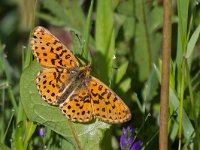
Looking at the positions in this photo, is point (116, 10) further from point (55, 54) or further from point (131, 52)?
point (55, 54)

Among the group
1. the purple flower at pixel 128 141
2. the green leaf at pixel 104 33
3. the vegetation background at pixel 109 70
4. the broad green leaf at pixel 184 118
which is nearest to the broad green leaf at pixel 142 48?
the vegetation background at pixel 109 70

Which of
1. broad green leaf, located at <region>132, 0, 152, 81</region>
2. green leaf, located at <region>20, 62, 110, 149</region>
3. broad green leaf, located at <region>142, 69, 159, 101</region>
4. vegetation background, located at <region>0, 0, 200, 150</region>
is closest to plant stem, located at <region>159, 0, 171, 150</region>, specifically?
vegetation background, located at <region>0, 0, 200, 150</region>

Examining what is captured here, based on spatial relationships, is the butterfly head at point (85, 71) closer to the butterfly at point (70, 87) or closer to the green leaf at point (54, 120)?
the butterfly at point (70, 87)

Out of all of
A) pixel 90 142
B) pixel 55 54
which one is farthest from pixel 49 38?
pixel 90 142

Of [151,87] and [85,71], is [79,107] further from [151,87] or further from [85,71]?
[151,87]

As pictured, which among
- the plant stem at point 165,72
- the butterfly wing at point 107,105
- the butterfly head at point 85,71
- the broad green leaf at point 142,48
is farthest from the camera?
the broad green leaf at point 142,48

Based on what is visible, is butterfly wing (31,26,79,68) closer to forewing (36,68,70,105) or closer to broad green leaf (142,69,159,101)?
forewing (36,68,70,105)
